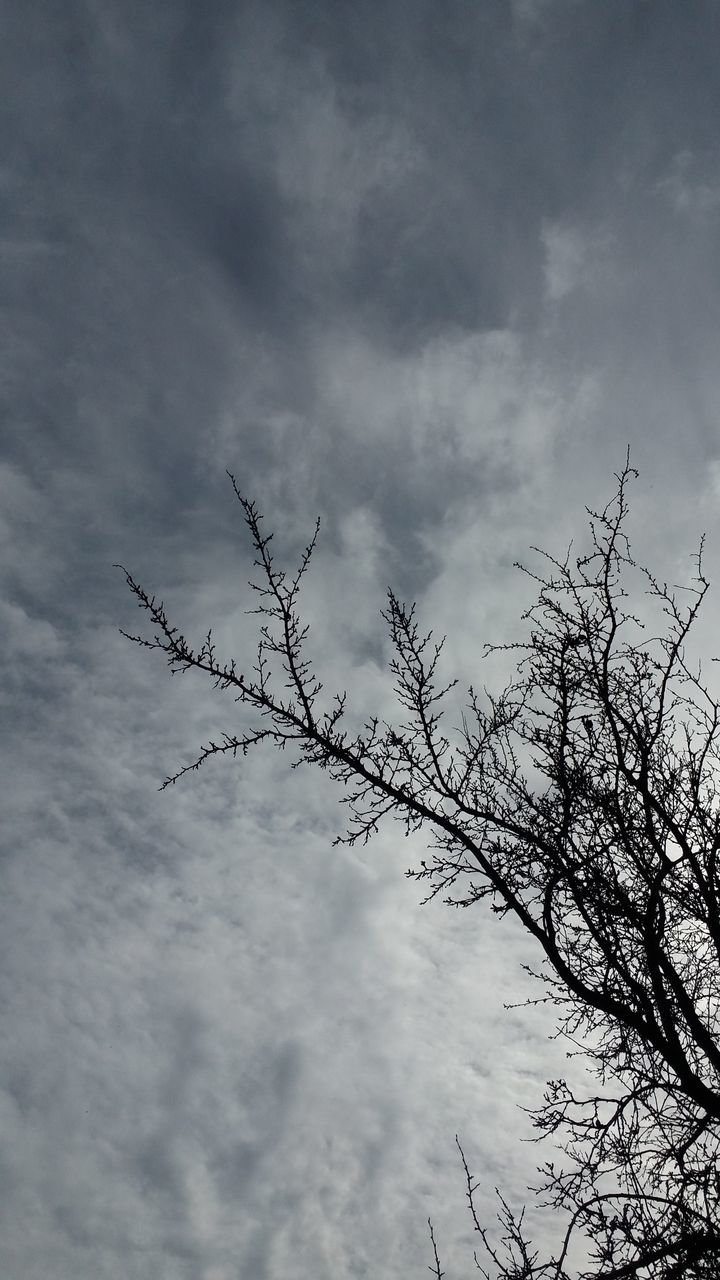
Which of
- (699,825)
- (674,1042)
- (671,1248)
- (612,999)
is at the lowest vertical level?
(671,1248)

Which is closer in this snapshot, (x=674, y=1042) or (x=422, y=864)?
(x=674, y=1042)

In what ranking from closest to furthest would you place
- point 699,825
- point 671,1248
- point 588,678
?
point 671,1248, point 699,825, point 588,678

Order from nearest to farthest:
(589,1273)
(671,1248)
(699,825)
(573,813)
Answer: (671,1248)
(589,1273)
(699,825)
(573,813)

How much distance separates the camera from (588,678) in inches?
272

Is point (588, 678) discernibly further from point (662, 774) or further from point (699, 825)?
point (699, 825)

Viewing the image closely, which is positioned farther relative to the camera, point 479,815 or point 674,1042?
point 479,815

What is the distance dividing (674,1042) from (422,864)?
2202 millimetres

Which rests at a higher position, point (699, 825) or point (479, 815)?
point (479, 815)

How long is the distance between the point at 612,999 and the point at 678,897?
929 mm

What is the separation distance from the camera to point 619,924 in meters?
6.05

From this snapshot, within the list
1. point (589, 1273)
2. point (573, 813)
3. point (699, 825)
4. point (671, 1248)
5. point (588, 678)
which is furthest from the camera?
point (588, 678)

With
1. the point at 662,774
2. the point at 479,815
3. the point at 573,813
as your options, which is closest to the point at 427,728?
the point at 479,815

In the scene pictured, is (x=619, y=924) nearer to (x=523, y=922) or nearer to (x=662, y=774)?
(x=523, y=922)

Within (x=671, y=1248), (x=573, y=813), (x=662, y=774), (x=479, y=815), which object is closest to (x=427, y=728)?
(x=479, y=815)
